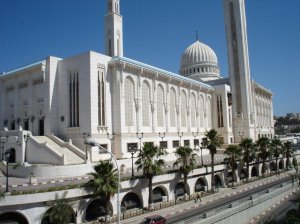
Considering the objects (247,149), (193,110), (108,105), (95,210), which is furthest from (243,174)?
(95,210)

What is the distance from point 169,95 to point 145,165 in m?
33.0

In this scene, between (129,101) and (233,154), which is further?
(129,101)

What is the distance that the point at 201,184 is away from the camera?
41.2 meters

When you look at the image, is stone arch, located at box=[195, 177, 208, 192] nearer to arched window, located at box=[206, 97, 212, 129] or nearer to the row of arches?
the row of arches

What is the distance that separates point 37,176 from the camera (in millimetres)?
33156

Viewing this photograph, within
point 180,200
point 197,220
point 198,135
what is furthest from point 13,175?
point 198,135

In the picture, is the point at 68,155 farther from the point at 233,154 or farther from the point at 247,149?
the point at 247,149

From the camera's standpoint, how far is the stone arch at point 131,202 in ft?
99.6

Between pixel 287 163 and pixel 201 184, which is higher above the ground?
pixel 287 163

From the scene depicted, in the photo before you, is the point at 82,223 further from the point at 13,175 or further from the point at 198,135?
the point at 198,135

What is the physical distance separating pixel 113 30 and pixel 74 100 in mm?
20280

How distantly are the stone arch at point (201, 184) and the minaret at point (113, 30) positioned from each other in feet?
107

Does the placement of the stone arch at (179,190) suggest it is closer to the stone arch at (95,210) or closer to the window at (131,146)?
the stone arch at (95,210)

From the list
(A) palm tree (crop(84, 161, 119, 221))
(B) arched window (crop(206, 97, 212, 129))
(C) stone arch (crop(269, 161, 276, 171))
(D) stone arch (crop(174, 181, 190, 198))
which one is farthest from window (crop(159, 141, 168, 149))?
(A) palm tree (crop(84, 161, 119, 221))
